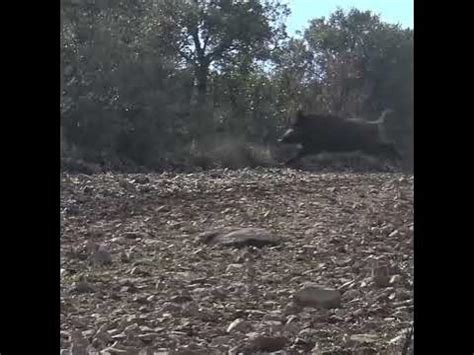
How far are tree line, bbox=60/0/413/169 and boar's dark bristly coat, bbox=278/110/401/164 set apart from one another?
120 mm

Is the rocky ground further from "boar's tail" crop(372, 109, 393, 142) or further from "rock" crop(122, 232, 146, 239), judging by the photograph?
"boar's tail" crop(372, 109, 393, 142)

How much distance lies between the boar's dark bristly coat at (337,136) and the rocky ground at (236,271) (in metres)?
1.86

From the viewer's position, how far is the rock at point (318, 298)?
2043 mm

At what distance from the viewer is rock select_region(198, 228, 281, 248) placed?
296cm

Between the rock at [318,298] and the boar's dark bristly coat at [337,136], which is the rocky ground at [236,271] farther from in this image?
the boar's dark bristly coat at [337,136]

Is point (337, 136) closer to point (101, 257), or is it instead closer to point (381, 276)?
point (101, 257)

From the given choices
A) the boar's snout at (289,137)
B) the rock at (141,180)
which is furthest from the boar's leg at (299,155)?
the rock at (141,180)

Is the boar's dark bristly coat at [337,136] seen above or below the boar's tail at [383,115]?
below

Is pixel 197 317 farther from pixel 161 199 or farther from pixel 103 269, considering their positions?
pixel 161 199
